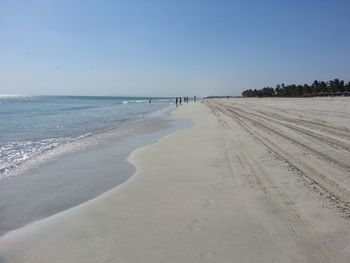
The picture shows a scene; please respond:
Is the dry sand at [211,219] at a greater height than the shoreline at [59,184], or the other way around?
the dry sand at [211,219]

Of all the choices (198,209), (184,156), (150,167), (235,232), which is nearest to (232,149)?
(184,156)

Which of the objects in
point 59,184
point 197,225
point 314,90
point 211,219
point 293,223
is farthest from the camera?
point 314,90

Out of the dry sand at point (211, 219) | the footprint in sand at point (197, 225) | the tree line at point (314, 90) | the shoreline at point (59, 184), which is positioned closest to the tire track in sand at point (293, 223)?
the dry sand at point (211, 219)

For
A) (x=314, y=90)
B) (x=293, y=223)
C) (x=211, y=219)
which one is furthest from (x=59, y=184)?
(x=314, y=90)

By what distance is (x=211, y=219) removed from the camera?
228 inches

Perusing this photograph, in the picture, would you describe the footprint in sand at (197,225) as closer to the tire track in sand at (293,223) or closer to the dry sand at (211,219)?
the dry sand at (211,219)

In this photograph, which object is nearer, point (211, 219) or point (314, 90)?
Result: point (211, 219)

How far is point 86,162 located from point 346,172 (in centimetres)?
693

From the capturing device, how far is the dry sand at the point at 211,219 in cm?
464

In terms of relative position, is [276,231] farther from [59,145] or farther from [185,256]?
[59,145]

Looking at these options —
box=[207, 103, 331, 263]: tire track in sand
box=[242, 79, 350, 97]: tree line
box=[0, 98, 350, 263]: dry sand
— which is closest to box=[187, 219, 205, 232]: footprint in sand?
box=[0, 98, 350, 263]: dry sand

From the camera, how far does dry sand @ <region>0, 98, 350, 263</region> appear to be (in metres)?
4.64

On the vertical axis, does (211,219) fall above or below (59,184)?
above

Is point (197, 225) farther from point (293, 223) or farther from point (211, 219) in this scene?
point (293, 223)
